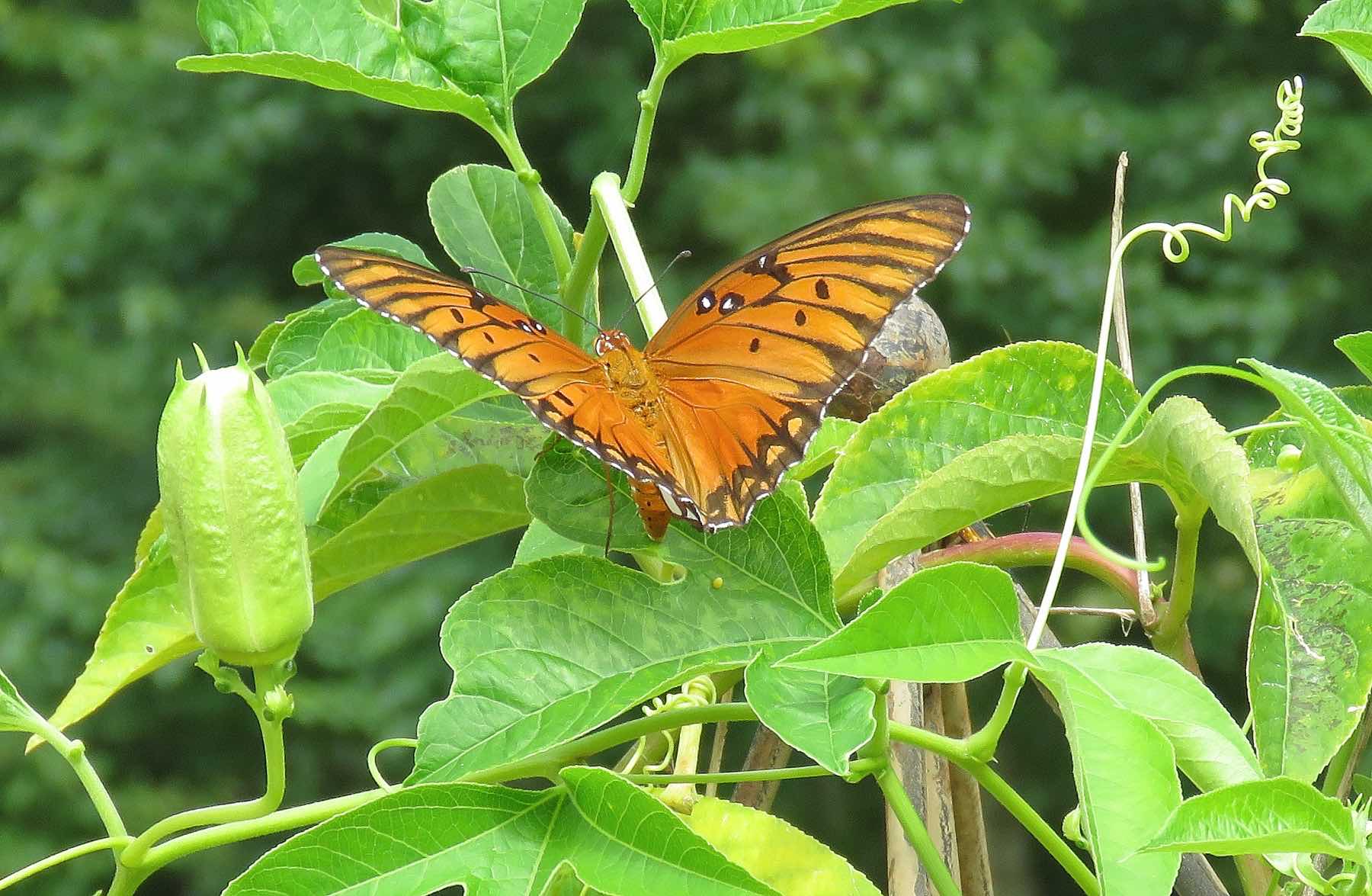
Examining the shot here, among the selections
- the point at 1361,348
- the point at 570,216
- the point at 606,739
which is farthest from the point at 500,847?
the point at 570,216

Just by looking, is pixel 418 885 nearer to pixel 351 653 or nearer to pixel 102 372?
pixel 351 653

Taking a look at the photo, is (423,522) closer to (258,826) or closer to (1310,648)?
(258,826)

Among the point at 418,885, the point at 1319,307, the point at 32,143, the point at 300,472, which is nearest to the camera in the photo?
the point at 418,885

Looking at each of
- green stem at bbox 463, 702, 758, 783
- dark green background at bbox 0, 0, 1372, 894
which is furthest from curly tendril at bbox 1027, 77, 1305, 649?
dark green background at bbox 0, 0, 1372, 894

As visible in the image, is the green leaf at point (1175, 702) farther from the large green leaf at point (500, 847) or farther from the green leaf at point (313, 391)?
the green leaf at point (313, 391)

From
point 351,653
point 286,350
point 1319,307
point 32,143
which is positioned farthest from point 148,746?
point 286,350

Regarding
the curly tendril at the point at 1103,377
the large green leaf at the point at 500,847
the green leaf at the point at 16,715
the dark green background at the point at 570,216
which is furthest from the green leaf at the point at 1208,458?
the dark green background at the point at 570,216
